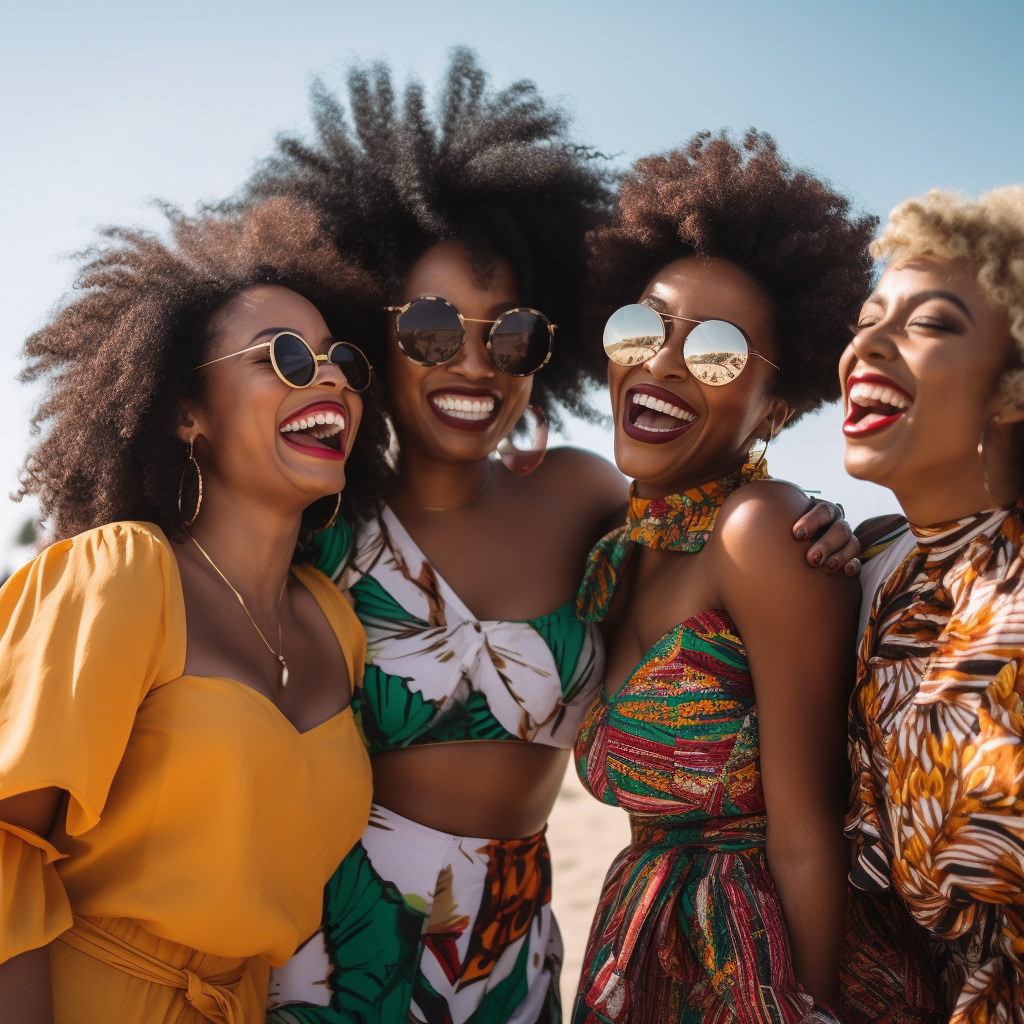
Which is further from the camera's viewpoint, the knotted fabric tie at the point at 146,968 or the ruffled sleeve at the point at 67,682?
the knotted fabric tie at the point at 146,968

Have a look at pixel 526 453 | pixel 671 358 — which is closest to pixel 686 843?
pixel 671 358

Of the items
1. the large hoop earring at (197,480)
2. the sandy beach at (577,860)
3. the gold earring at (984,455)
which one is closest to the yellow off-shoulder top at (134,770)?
the large hoop earring at (197,480)

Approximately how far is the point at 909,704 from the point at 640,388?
1.31 meters

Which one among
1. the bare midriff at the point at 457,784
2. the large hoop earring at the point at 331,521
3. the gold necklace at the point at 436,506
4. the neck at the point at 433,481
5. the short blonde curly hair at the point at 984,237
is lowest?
the bare midriff at the point at 457,784

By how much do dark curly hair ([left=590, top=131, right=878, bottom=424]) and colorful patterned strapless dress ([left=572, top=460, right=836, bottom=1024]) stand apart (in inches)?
39.2

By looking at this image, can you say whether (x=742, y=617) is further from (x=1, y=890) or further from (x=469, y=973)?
(x=1, y=890)

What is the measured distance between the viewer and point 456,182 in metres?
3.71

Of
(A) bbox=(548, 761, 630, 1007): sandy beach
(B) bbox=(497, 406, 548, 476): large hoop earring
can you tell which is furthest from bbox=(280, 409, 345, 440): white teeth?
(A) bbox=(548, 761, 630, 1007): sandy beach

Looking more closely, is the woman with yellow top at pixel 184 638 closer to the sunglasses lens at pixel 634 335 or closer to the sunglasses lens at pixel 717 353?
the sunglasses lens at pixel 634 335

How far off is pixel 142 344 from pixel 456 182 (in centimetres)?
143

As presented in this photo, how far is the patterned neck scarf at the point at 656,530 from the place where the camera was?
3078mm

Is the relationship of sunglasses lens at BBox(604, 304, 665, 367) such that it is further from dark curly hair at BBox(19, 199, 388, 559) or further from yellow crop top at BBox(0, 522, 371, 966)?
yellow crop top at BBox(0, 522, 371, 966)

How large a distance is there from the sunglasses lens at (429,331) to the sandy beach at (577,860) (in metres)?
4.03

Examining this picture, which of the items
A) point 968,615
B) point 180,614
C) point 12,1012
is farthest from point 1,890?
point 968,615
